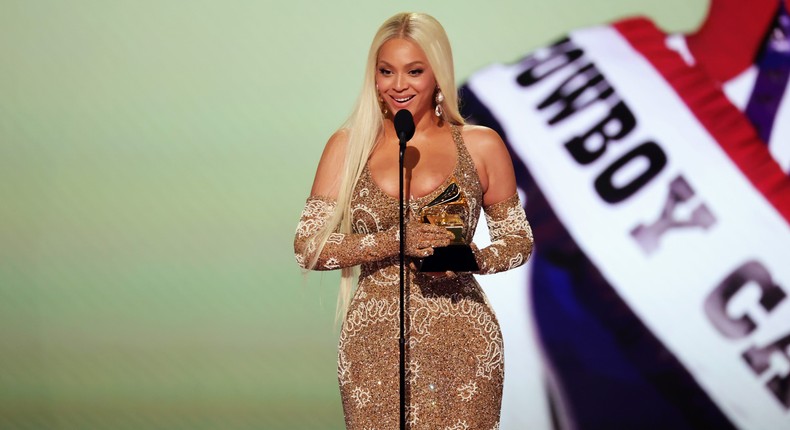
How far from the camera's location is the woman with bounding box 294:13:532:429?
254cm

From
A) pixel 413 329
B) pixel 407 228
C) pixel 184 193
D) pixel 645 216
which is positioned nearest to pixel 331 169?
pixel 407 228

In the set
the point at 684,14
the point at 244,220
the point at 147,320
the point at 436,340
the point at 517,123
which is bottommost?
the point at 436,340

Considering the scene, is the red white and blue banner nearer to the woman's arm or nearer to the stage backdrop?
the stage backdrop

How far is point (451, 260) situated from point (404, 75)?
480 mm

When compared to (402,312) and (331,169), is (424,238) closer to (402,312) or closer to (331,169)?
(402,312)

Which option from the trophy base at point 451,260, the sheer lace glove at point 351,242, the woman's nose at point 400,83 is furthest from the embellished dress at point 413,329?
the woman's nose at point 400,83

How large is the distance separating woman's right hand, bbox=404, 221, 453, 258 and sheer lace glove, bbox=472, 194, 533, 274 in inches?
4.9

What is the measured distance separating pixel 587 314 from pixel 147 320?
1.65 meters

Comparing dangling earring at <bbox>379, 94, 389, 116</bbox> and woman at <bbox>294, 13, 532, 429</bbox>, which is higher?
dangling earring at <bbox>379, 94, 389, 116</bbox>

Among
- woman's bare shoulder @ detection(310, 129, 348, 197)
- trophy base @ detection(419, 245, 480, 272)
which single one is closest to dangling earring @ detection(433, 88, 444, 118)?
woman's bare shoulder @ detection(310, 129, 348, 197)

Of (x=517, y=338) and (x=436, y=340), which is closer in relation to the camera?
(x=436, y=340)

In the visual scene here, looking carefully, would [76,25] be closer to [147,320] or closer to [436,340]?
[147,320]

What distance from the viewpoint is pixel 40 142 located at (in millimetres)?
4348

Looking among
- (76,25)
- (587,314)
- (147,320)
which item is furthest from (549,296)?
(76,25)
